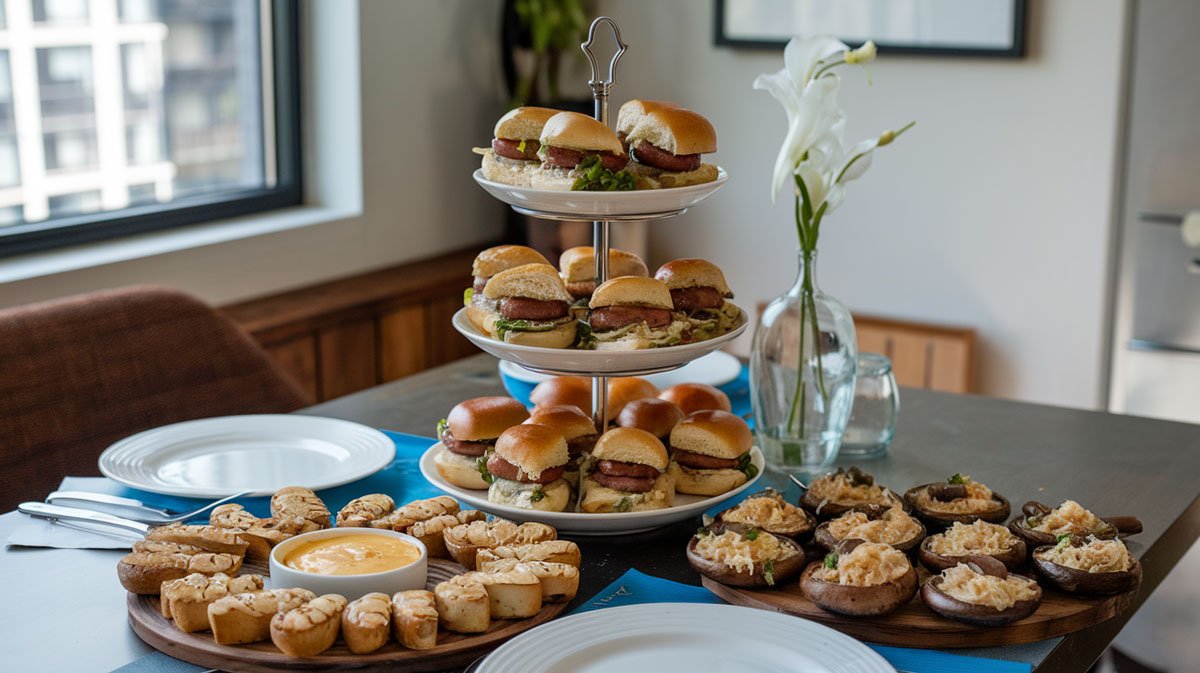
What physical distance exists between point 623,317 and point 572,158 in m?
0.17

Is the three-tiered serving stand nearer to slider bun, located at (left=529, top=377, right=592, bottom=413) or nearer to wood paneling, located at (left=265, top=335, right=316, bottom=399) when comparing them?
slider bun, located at (left=529, top=377, right=592, bottom=413)

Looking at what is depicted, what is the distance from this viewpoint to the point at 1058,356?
3.44 meters

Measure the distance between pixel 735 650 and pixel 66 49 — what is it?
242cm

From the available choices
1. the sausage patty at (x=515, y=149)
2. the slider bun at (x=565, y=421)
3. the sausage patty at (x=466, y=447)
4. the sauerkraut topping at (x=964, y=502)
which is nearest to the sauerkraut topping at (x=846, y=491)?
the sauerkraut topping at (x=964, y=502)

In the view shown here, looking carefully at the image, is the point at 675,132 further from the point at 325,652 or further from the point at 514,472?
the point at 325,652

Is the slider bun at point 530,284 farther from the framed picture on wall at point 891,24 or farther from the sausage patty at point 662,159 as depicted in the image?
the framed picture on wall at point 891,24

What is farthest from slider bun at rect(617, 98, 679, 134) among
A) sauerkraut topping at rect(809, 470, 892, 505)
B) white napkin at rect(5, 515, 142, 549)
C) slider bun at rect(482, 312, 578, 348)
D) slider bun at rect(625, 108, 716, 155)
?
white napkin at rect(5, 515, 142, 549)

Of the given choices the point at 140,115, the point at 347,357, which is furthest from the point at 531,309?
the point at 140,115

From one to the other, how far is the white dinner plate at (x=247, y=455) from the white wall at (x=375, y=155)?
4.26 ft

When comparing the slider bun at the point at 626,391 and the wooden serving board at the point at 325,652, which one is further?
the slider bun at the point at 626,391

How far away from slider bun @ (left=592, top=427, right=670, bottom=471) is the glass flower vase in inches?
13.1

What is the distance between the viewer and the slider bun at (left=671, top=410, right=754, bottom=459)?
4.66 feet

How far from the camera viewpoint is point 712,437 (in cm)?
142

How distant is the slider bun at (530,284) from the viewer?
1401mm
